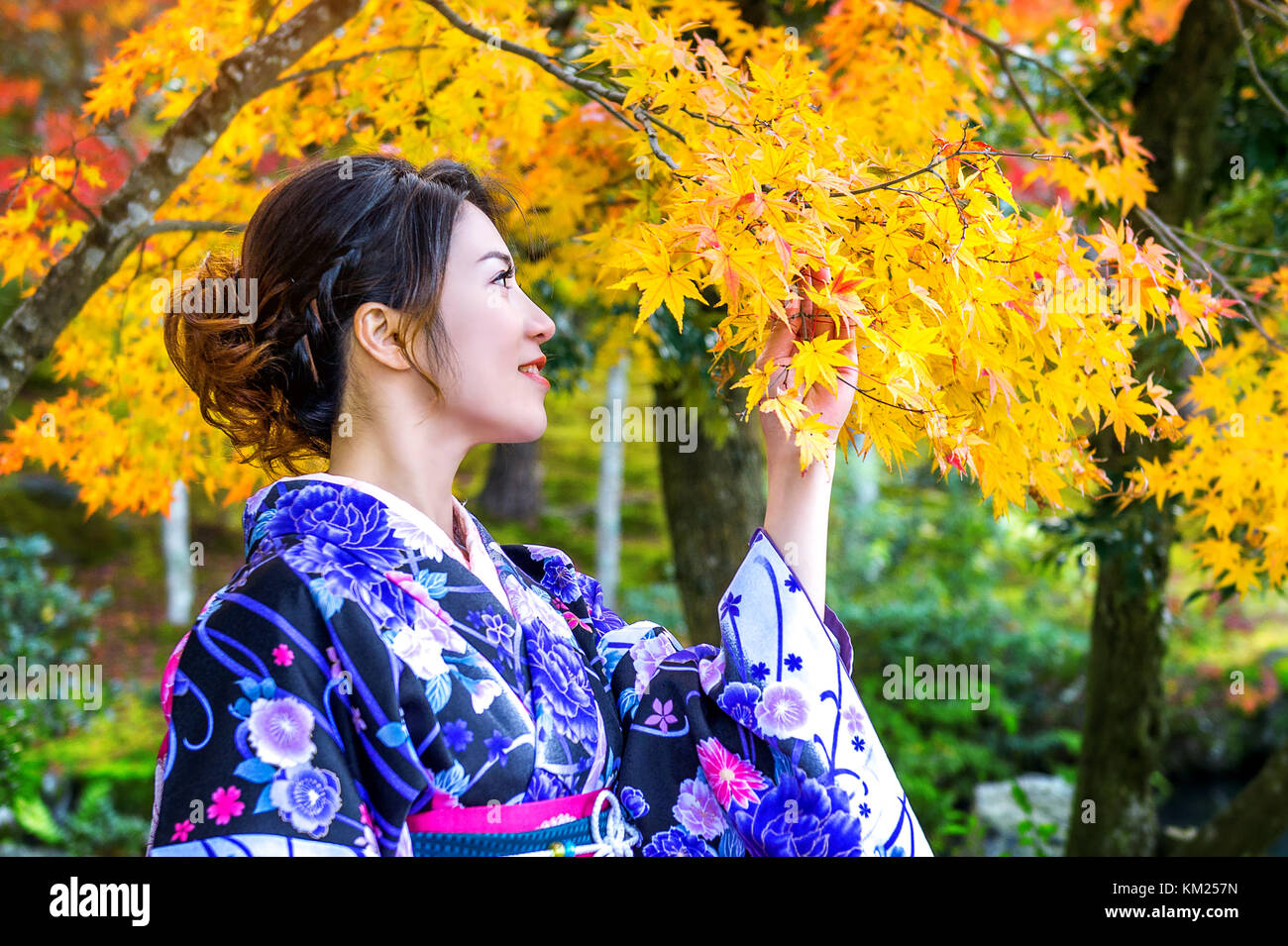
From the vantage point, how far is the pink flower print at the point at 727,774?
1457mm

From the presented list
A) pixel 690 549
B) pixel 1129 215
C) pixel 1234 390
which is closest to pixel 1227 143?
pixel 1129 215

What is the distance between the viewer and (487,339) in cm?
146

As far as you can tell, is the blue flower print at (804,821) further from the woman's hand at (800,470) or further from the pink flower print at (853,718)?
the woman's hand at (800,470)

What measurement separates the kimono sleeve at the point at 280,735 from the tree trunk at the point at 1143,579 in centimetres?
251

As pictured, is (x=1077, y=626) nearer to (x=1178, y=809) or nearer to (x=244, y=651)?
(x=1178, y=809)

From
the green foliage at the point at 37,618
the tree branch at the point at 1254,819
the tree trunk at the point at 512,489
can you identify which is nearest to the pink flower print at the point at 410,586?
the tree branch at the point at 1254,819

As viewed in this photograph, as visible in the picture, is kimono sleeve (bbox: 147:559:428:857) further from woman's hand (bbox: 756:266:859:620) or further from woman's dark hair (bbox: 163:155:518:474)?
woman's hand (bbox: 756:266:859:620)

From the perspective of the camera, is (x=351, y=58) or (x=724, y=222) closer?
(x=724, y=222)

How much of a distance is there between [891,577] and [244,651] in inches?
291

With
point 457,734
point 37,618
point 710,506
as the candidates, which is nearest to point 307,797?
point 457,734

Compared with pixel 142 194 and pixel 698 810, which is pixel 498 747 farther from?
pixel 142 194

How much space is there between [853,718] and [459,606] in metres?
0.59

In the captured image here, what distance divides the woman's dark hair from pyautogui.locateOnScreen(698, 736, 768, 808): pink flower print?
0.66 metres

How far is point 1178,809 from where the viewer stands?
6332 millimetres
